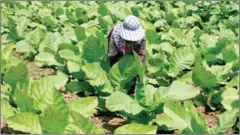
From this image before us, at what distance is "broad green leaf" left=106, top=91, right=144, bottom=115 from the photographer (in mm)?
3094

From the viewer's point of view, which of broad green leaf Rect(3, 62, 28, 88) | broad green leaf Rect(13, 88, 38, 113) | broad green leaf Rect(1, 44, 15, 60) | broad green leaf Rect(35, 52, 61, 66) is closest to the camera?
broad green leaf Rect(13, 88, 38, 113)

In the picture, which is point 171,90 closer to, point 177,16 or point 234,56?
point 234,56

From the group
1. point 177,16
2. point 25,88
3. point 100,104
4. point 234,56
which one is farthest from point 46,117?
point 177,16

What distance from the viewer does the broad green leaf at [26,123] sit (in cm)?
280

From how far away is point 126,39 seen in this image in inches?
138

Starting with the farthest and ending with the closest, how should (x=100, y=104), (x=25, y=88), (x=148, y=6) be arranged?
(x=148, y=6)
(x=100, y=104)
(x=25, y=88)

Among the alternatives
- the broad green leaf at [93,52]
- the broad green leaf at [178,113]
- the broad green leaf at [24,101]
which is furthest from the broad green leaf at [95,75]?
the broad green leaf at [178,113]

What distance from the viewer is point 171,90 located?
319 centimetres

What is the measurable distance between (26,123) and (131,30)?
3.55 feet

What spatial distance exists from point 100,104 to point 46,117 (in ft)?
2.87

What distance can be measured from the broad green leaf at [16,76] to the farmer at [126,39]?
2.36 feet

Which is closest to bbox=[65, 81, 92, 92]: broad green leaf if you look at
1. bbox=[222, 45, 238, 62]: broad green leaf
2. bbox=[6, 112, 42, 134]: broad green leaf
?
bbox=[6, 112, 42, 134]: broad green leaf

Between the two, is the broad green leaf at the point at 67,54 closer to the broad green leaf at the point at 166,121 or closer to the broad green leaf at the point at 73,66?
the broad green leaf at the point at 73,66

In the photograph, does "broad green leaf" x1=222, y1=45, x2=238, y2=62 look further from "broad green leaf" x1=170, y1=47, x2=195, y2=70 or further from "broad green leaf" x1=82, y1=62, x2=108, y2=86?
"broad green leaf" x1=82, y1=62, x2=108, y2=86
